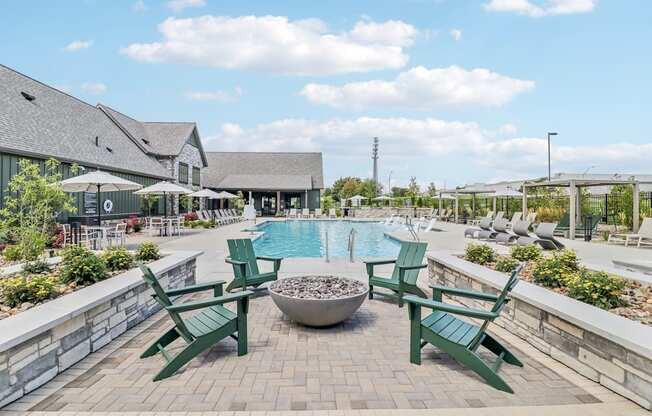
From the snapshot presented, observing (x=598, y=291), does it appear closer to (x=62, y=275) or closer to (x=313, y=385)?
(x=313, y=385)

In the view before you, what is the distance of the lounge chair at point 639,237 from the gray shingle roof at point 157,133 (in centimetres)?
2278

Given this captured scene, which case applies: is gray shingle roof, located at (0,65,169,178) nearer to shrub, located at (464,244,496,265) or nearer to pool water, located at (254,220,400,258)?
pool water, located at (254,220,400,258)

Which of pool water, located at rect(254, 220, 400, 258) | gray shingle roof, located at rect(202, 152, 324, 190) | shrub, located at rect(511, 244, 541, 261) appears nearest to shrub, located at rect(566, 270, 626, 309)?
shrub, located at rect(511, 244, 541, 261)

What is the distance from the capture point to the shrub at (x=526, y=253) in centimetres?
569

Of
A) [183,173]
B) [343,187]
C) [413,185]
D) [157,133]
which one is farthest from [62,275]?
[343,187]

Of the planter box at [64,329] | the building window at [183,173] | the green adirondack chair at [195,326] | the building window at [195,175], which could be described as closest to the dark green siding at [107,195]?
the building window at [183,173]

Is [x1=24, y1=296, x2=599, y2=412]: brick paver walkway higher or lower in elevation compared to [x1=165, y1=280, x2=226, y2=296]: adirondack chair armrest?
lower

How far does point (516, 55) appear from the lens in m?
12.3

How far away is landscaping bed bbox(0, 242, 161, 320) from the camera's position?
3658 millimetres

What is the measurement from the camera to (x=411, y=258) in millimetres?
5387

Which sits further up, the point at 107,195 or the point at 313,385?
the point at 107,195

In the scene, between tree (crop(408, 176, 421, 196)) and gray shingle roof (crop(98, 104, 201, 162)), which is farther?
tree (crop(408, 176, 421, 196))

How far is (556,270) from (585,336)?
162cm

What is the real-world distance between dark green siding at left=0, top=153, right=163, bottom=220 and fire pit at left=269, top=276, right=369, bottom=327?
8845mm
